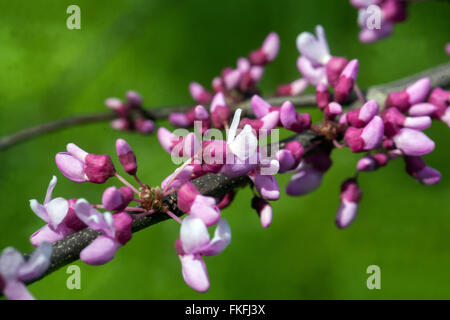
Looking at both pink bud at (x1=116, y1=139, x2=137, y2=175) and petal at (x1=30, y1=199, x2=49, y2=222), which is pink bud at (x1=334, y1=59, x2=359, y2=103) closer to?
pink bud at (x1=116, y1=139, x2=137, y2=175)

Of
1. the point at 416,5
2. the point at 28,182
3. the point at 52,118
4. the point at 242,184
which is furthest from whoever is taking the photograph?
the point at 416,5

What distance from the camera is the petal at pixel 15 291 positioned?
1.61ft

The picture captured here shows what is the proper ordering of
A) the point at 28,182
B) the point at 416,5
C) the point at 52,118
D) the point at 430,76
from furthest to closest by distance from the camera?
the point at 416,5
the point at 52,118
the point at 28,182
the point at 430,76

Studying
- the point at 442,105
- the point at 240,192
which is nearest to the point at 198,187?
the point at 442,105

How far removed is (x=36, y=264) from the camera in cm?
48

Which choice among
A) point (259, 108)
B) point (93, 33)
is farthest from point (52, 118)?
point (259, 108)

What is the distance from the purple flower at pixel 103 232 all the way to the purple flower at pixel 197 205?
0.06 m

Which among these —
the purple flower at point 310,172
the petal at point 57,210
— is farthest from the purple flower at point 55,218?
the purple flower at point 310,172

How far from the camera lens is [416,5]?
67.3 inches

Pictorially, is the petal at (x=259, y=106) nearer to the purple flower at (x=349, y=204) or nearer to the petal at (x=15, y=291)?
the purple flower at (x=349, y=204)

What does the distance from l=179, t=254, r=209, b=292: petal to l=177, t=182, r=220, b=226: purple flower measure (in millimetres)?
50

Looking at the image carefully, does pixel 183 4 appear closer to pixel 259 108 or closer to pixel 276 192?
pixel 259 108

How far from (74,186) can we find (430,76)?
3.59 ft

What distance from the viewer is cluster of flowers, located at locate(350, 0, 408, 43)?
92 centimetres
